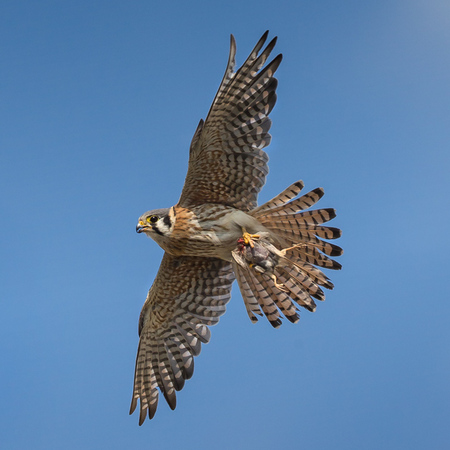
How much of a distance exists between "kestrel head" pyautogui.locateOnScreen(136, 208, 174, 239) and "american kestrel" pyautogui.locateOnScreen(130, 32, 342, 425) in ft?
0.03

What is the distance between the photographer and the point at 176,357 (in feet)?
23.3

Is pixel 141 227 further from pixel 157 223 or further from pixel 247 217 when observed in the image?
pixel 247 217

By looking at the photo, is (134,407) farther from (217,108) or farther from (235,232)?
(217,108)

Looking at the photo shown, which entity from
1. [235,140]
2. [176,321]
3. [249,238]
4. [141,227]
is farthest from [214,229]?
[176,321]

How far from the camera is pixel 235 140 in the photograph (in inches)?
231

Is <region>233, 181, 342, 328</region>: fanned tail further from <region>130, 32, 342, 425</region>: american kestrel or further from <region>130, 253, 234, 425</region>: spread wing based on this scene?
<region>130, 253, 234, 425</region>: spread wing

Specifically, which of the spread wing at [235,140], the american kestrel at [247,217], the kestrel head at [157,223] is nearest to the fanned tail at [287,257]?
the american kestrel at [247,217]

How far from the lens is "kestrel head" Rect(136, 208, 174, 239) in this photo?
19.5ft

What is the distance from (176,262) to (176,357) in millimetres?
1249

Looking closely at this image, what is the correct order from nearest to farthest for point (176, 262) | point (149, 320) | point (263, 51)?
point (263, 51) < point (176, 262) < point (149, 320)

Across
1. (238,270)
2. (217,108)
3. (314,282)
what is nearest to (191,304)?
(238,270)

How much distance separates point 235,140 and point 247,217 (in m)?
0.79

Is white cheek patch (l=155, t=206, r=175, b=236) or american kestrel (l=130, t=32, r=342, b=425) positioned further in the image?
white cheek patch (l=155, t=206, r=175, b=236)

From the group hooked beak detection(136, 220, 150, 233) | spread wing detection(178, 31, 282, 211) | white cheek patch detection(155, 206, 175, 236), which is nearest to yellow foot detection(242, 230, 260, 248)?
spread wing detection(178, 31, 282, 211)
